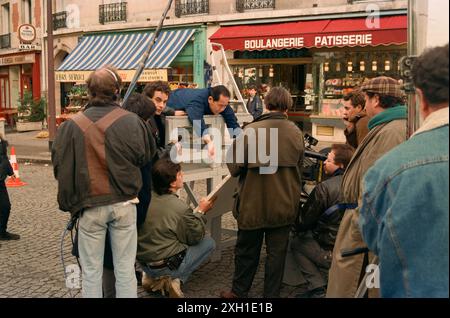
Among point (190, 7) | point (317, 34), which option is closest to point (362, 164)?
point (317, 34)

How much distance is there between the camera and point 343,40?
1373cm

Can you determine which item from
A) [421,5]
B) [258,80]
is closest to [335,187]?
[421,5]

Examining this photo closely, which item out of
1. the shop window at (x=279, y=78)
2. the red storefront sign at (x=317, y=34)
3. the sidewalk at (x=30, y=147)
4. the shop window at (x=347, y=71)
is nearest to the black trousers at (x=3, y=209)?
the sidewalk at (x=30, y=147)

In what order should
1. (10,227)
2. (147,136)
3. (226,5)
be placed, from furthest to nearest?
(226,5), (10,227), (147,136)

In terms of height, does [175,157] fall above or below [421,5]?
below

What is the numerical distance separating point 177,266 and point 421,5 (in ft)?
8.71

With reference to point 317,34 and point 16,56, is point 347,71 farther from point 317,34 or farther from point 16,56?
point 16,56

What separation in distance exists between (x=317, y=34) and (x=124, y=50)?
7.33m

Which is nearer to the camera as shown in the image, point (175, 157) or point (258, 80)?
point (175, 157)

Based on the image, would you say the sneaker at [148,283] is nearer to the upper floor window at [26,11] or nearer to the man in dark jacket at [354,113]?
the man in dark jacket at [354,113]

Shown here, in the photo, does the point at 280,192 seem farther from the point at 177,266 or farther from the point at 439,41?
the point at 439,41

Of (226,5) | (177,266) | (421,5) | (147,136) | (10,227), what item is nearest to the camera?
(421,5)
